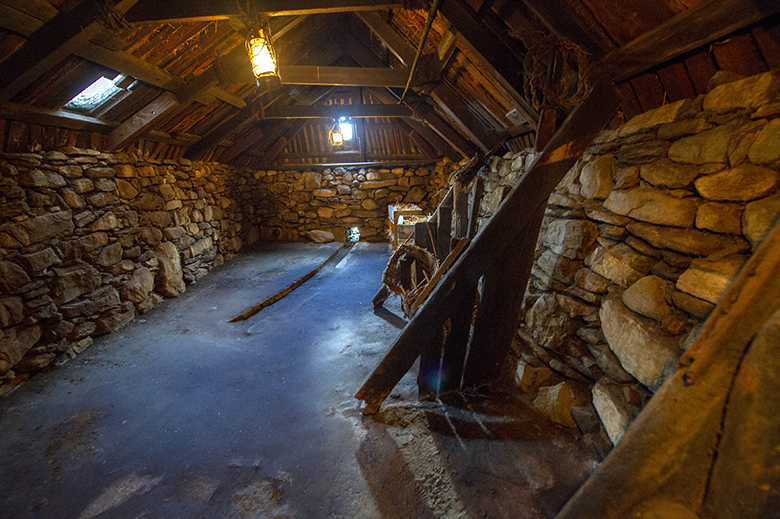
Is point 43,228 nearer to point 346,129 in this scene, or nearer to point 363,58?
point 363,58

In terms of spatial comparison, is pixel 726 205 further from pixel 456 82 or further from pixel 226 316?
pixel 226 316

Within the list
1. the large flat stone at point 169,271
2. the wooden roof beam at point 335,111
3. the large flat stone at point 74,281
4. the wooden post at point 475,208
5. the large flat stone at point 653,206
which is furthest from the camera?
the wooden roof beam at point 335,111

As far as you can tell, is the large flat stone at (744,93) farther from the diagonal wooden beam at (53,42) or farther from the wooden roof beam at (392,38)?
the diagonal wooden beam at (53,42)

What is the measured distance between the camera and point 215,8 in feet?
8.60

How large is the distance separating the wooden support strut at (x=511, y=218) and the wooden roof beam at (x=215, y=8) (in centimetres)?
209

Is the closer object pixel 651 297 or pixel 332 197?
pixel 651 297

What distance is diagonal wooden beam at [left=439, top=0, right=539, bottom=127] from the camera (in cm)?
260

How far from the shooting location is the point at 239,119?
5.45 meters

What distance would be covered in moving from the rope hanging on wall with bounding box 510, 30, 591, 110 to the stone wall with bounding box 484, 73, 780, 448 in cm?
49

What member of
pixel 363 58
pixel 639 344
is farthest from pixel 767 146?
pixel 363 58

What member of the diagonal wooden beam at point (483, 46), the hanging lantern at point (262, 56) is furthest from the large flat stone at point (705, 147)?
the hanging lantern at point (262, 56)

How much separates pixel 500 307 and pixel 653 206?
1.29 meters

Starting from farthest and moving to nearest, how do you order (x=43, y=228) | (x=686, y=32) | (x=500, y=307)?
1. (x=43, y=228)
2. (x=500, y=307)
3. (x=686, y=32)

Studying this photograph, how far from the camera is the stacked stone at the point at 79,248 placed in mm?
3066
